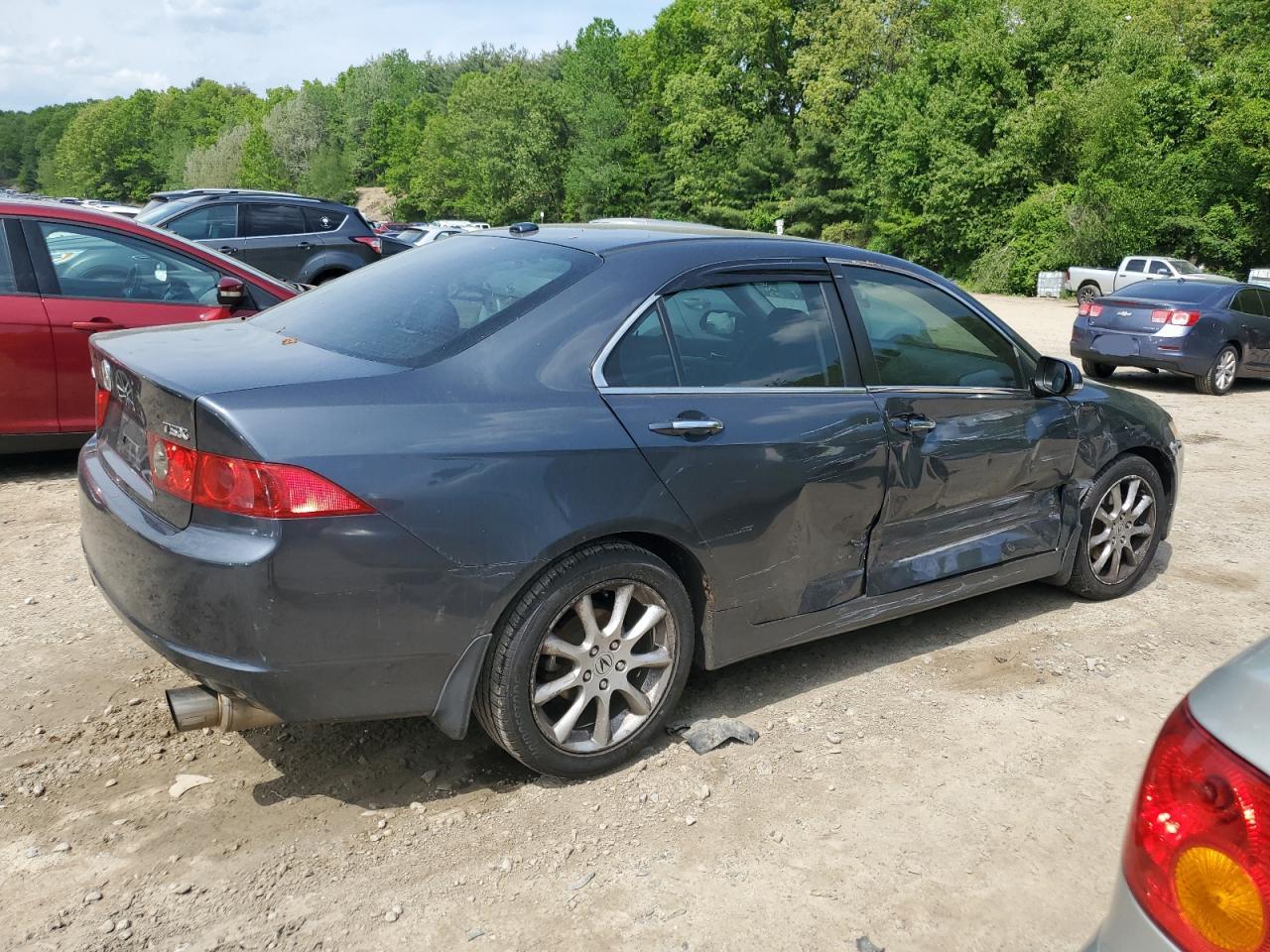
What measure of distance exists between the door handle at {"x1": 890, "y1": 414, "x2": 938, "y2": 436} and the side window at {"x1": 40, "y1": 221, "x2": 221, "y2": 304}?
4.91 m

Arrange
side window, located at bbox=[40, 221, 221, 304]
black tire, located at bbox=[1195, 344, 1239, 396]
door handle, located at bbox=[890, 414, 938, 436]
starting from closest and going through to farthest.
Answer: door handle, located at bbox=[890, 414, 938, 436] < side window, located at bbox=[40, 221, 221, 304] < black tire, located at bbox=[1195, 344, 1239, 396]

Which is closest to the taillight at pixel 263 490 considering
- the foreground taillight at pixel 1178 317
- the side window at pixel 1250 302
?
the foreground taillight at pixel 1178 317

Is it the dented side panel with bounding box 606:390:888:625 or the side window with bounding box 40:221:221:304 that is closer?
the dented side panel with bounding box 606:390:888:625

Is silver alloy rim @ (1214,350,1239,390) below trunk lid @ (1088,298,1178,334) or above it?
below

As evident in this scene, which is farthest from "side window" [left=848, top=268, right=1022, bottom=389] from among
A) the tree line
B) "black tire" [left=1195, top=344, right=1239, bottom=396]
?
the tree line

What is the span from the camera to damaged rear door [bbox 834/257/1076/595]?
13.3ft

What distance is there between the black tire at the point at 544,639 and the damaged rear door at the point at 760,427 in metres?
0.21

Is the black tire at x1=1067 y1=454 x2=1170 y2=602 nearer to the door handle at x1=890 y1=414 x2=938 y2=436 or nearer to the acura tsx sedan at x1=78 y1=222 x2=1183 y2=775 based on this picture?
the acura tsx sedan at x1=78 y1=222 x2=1183 y2=775

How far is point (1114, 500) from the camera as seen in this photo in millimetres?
5078

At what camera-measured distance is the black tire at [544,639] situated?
312cm

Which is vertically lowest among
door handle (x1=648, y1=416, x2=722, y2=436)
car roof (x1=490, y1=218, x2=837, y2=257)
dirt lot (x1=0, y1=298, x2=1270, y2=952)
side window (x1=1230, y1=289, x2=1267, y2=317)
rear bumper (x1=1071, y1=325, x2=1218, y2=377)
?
dirt lot (x1=0, y1=298, x2=1270, y2=952)

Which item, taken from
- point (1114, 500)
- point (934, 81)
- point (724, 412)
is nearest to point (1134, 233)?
point (934, 81)

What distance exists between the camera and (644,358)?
3453 mm

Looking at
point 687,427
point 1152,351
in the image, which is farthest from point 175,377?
point 1152,351
